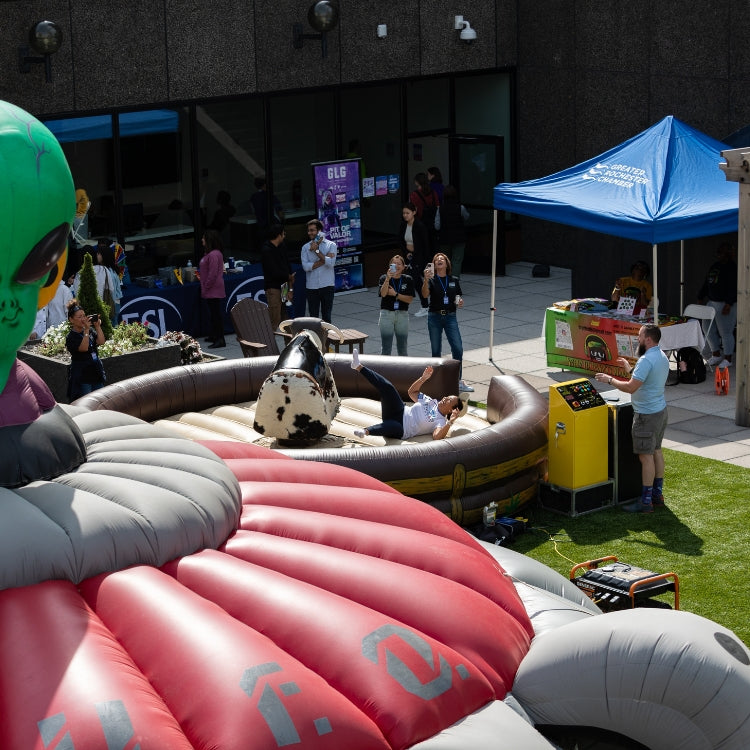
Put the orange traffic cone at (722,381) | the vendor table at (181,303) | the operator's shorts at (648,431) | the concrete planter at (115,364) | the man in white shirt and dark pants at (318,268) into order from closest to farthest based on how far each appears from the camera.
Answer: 1. the operator's shorts at (648,431)
2. the concrete planter at (115,364)
3. the orange traffic cone at (722,381)
4. the man in white shirt and dark pants at (318,268)
5. the vendor table at (181,303)

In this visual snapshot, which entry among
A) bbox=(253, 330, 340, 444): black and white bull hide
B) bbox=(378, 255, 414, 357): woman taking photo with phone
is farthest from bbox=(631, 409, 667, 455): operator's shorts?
bbox=(378, 255, 414, 357): woman taking photo with phone

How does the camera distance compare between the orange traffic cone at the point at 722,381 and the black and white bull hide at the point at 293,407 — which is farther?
the orange traffic cone at the point at 722,381

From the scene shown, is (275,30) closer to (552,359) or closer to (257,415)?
(552,359)

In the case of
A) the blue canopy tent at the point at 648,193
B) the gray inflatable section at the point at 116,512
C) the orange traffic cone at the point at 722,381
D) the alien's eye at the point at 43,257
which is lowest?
the orange traffic cone at the point at 722,381

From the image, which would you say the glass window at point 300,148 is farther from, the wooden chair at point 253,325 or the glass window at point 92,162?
the wooden chair at point 253,325

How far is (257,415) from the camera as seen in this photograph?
13195 millimetres

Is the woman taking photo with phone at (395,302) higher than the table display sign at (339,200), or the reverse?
the table display sign at (339,200)

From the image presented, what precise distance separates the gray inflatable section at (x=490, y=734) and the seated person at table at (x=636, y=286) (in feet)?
43.8

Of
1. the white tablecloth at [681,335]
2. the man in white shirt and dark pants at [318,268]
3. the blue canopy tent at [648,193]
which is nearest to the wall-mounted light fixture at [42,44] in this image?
the man in white shirt and dark pants at [318,268]

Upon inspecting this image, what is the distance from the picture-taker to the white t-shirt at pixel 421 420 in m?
13.5

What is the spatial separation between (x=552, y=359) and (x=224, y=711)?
14.2 metres

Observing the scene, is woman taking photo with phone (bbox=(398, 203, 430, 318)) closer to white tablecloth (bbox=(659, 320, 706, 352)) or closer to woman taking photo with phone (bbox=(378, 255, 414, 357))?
woman taking photo with phone (bbox=(378, 255, 414, 357))

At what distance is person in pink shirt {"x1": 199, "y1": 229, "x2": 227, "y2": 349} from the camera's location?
20453 mm

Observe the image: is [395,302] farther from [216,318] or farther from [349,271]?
[349,271]
